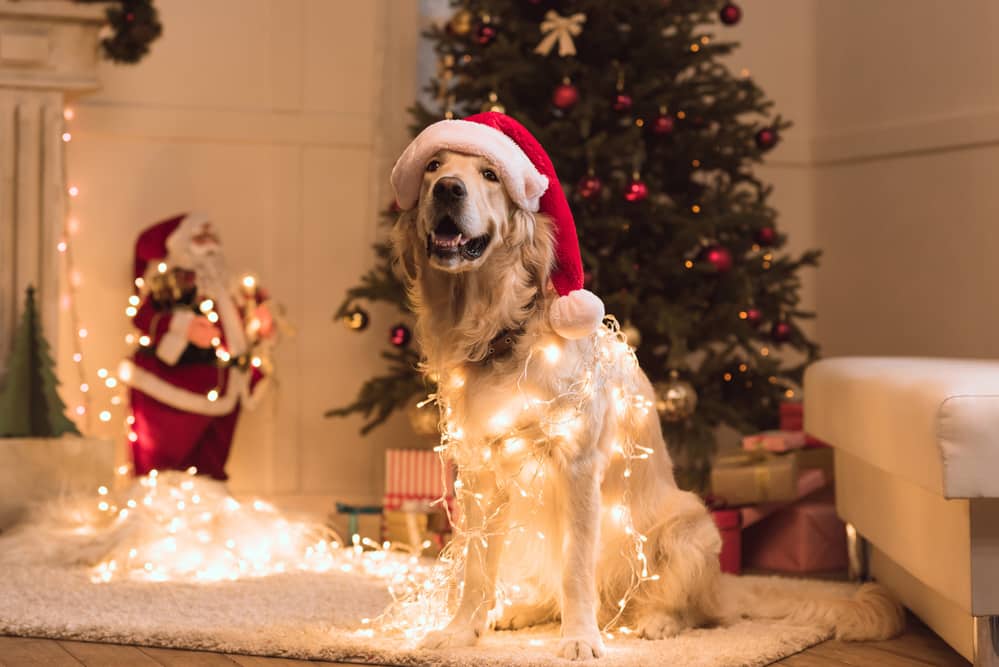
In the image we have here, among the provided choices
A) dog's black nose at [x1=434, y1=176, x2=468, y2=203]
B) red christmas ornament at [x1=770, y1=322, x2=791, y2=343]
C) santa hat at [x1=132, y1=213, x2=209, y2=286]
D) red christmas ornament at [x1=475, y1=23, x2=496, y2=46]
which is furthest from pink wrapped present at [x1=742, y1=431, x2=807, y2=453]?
santa hat at [x1=132, y1=213, x2=209, y2=286]

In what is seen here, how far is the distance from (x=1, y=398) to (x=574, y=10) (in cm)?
203

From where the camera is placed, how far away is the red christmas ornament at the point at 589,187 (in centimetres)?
336

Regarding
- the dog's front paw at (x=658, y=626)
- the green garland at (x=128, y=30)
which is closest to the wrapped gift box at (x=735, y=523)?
the dog's front paw at (x=658, y=626)

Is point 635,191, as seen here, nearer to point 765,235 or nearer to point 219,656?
point 765,235

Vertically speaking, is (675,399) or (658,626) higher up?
(675,399)

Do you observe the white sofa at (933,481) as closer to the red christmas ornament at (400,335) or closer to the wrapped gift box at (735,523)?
the wrapped gift box at (735,523)

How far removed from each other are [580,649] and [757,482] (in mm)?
1270

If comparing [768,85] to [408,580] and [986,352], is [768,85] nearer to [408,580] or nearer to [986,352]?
[986,352]

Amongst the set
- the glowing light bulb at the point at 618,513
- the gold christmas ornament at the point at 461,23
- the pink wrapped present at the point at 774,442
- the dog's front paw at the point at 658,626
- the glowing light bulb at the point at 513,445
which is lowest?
the dog's front paw at the point at 658,626

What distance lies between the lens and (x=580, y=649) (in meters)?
2.08

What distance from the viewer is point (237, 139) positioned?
430 cm

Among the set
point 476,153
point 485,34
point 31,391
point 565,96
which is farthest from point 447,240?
point 31,391

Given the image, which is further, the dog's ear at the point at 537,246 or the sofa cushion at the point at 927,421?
the dog's ear at the point at 537,246

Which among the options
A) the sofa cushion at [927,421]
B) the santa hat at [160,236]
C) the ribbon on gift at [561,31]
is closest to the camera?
the sofa cushion at [927,421]
